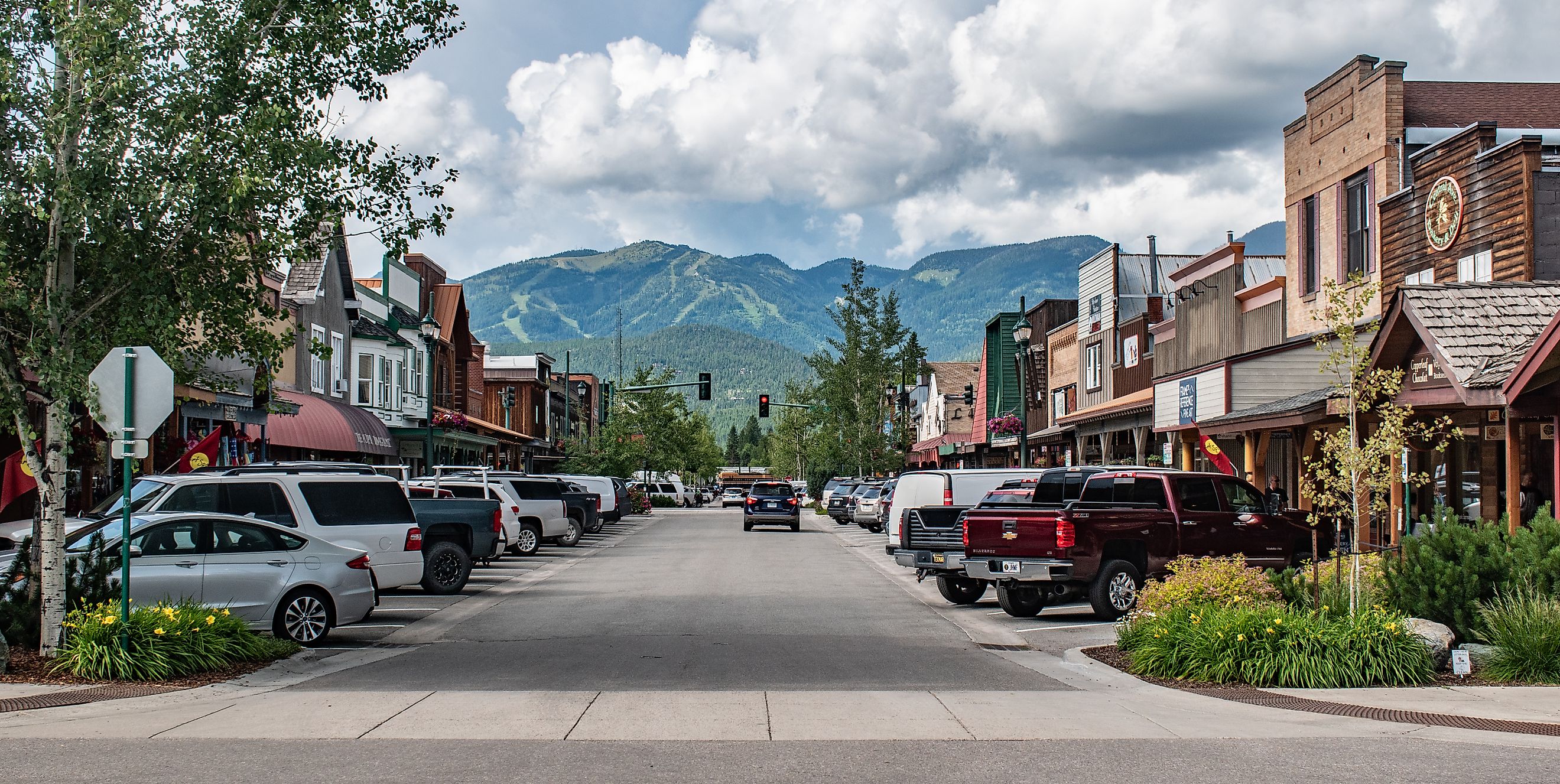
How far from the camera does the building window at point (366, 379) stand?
4422 centimetres

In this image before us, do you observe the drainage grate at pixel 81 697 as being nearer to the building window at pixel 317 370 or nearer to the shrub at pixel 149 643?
the shrub at pixel 149 643

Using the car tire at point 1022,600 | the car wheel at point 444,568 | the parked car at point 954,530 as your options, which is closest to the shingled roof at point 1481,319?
the parked car at point 954,530

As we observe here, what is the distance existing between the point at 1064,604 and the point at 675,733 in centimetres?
1085

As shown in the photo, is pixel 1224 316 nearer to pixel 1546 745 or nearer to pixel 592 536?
pixel 592 536

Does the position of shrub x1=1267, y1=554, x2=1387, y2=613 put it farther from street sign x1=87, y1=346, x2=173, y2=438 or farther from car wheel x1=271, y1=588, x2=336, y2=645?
street sign x1=87, y1=346, x2=173, y2=438

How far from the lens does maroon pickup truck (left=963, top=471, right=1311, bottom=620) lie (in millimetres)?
Answer: 16469

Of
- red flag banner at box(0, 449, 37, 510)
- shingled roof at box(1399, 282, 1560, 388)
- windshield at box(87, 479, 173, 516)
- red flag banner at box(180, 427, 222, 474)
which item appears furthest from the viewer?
red flag banner at box(180, 427, 222, 474)

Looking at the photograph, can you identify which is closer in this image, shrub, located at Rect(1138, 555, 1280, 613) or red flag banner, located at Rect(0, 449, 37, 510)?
shrub, located at Rect(1138, 555, 1280, 613)

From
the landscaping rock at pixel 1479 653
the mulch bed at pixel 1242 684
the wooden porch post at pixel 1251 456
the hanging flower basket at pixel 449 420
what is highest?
the hanging flower basket at pixel 449 420

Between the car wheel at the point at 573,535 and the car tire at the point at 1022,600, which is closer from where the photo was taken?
the car tire at the point at 1022,600

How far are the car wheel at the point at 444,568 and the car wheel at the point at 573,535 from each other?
34.7 ft

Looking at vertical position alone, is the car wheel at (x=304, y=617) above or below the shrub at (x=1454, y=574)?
below

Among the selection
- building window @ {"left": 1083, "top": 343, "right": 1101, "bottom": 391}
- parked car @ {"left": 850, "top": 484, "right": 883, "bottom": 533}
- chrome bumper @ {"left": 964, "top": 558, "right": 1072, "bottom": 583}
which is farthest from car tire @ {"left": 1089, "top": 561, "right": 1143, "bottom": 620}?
building window @ {"left": 1083, "top": 343, "right": 1101, "bottom": 391}

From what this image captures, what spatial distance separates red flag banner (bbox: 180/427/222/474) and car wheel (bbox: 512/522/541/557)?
7.97 meters
